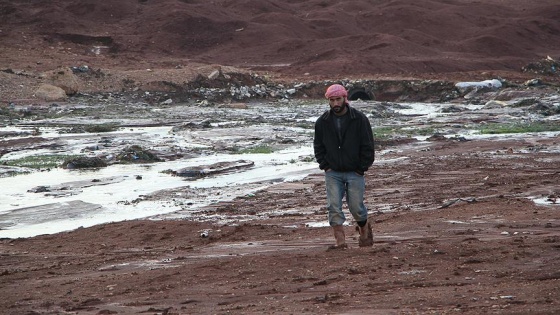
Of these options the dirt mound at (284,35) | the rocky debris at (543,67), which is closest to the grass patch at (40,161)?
the dirt mound at (284,35)

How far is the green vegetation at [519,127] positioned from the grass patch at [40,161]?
35.7ft

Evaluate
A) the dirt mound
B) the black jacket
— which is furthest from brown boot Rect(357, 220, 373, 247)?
the dirt mound

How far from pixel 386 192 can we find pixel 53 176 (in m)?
6.57

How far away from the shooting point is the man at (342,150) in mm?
A: 9242

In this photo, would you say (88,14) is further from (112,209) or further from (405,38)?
(112,209)

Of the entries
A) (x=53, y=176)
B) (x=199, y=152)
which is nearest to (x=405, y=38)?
(x=199, y=152)

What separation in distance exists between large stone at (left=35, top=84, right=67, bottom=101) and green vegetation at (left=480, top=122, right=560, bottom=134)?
15.7 metres

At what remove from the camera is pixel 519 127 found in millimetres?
26141

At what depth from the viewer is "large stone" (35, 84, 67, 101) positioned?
116ft

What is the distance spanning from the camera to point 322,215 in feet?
42.4

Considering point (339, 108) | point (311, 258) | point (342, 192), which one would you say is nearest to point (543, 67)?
point (342, 192)

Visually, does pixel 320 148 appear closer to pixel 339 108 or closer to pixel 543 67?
pixel 339 108

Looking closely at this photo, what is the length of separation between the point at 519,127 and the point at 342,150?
17774 millimetres

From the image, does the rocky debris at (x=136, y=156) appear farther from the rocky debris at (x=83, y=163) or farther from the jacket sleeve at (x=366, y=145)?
the jacket sleeve at (x=366, y=145)
